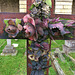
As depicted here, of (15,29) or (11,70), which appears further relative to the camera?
(11,70)

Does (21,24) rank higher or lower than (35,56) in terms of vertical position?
higher

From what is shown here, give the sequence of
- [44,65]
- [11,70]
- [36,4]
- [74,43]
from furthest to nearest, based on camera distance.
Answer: [74,43] < [11,70] < [44,65] < [36,4]

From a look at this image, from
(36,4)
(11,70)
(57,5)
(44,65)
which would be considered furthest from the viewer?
(57,5)

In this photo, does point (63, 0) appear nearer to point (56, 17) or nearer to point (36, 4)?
point (56, 17)

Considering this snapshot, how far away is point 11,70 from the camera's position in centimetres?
157

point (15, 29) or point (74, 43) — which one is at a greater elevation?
point (15, 29)

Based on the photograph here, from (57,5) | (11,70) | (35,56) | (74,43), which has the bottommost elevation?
(11,70)

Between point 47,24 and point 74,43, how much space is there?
233cm

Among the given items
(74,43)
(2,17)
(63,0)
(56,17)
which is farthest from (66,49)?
(2,17)

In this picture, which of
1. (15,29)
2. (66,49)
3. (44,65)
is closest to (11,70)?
(44,65)

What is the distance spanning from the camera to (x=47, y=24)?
797 millimetres

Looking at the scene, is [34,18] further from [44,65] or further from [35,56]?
[44,65]

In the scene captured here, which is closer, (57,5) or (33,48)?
(33,48)

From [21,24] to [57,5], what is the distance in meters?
1.10
